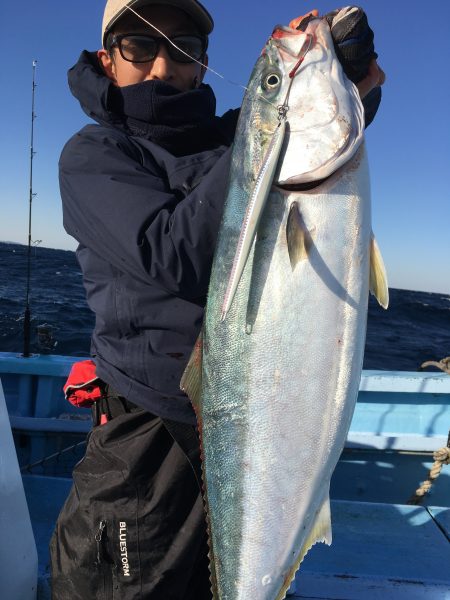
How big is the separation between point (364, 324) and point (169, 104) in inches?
47.2

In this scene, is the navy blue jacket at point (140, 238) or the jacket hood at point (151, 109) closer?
the navy blue jacket at point (140, 238)

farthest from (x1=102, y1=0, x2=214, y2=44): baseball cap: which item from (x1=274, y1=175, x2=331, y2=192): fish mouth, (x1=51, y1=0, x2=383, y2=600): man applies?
(x1=274, y1=175, x2=331, y2=192): fish mouth

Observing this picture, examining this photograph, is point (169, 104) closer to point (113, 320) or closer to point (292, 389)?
point (113, 320)

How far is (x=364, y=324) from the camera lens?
1.58 metres

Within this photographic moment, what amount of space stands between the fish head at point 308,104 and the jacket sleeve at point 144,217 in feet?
0.73

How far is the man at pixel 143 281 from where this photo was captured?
165 centimetres

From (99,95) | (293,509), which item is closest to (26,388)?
(99,95)

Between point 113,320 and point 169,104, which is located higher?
point 169,104

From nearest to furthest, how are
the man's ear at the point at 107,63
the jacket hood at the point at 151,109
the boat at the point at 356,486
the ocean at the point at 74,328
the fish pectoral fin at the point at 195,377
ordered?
the fish pectoral fin at the point at 195,377 < the jacket hood at the point at 151,109 < the man's ear at the point at 107,63 < the boat at the point at 356,486 < the ocean at the point at 74,328

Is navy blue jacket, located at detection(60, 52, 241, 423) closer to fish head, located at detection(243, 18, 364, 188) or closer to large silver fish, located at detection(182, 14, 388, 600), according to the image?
large silver fish, located at detection(182, 14, 388, 600)

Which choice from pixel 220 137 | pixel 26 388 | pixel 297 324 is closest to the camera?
pixel 297 324

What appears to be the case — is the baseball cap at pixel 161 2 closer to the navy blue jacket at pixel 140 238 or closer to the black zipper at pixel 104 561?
the navy blue jacket at pixel 140 238

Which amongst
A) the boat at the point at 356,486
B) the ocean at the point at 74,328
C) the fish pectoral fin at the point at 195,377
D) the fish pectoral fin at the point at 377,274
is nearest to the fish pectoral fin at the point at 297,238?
the fish pectoral fin at the point at 377,274

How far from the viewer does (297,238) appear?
5.03ft
